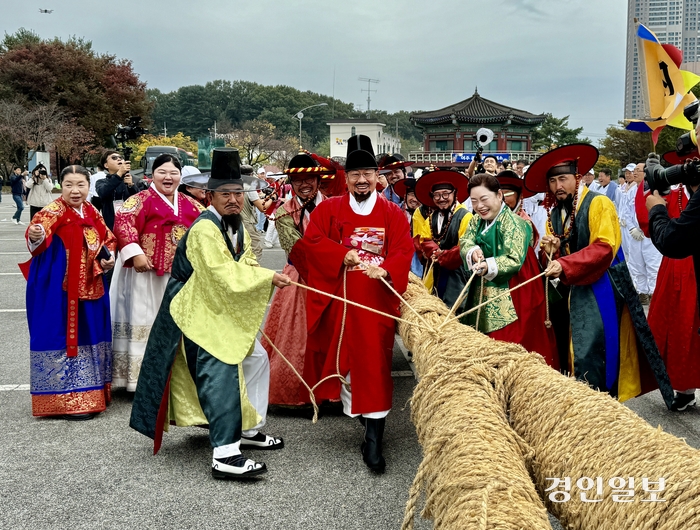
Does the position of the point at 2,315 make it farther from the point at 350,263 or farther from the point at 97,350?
the point at 350,263

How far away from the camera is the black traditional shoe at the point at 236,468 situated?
3.56 meters

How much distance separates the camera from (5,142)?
115 feet

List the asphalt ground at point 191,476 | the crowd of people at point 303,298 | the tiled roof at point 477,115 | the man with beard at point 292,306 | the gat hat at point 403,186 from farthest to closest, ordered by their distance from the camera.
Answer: the tiled roof at point 477,115
the gat hat at point 403,186
the man with beard at point 292,306
the crowd of people at point 303,298
the asphalt ground at point 191,476

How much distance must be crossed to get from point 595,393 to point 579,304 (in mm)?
2186

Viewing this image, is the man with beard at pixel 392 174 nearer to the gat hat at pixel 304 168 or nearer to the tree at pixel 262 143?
the gat hat at pixel 304 168

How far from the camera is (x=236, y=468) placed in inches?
140

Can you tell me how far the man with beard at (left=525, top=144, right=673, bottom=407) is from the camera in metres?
4.22

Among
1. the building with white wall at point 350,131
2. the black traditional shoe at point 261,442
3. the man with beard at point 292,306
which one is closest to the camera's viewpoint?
the black traditional shoe at point 261,442

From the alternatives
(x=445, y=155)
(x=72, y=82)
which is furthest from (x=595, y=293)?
(x=445, y=155)

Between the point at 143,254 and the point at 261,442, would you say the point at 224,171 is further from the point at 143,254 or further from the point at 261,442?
the point at 261,442

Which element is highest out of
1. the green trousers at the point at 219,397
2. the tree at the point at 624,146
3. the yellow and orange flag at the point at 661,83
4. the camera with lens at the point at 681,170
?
the tree at the point at 624,146

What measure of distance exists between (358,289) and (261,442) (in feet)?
3.67

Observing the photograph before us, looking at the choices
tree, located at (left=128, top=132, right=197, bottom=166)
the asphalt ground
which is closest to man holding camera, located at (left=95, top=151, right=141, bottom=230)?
the asphalt ground

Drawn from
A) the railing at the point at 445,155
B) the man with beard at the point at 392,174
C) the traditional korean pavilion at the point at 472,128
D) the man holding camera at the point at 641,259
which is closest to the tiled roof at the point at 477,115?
the traditional korean pavilion at the point at 472,128
